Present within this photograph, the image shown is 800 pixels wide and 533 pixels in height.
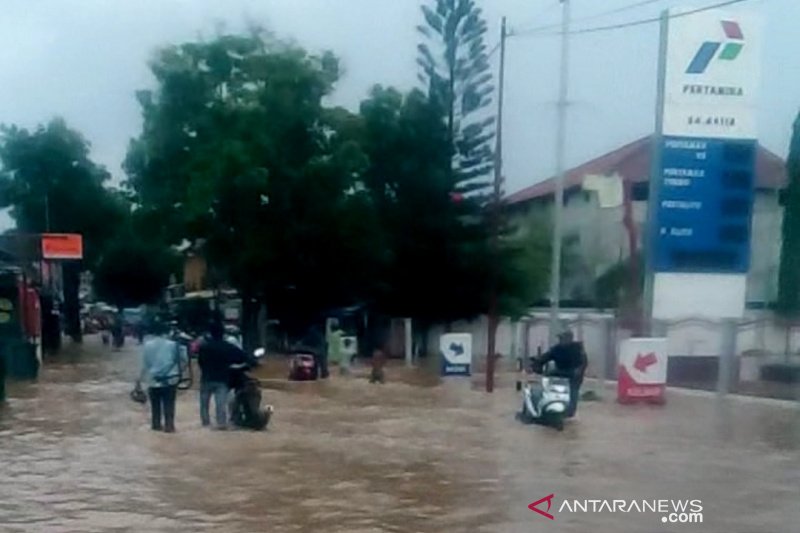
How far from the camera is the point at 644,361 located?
21203 mm

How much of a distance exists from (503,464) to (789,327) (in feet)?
42.7

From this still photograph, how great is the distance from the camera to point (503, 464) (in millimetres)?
13062

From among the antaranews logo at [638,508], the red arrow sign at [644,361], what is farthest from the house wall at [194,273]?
the antaranews logo at [638,508]

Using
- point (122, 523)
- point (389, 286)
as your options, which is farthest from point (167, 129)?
point (122, 523)

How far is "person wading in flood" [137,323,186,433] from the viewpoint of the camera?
49.9 ft

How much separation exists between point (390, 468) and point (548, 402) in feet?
13.5

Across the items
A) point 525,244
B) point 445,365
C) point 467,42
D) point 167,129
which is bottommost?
point 445,365

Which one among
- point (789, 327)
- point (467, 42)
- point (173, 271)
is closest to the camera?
point (789, 327)

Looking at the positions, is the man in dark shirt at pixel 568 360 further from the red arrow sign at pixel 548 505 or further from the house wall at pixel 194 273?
the house wall at pixel 194 273

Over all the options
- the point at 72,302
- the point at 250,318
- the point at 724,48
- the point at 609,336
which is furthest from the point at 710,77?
the point at 72,302

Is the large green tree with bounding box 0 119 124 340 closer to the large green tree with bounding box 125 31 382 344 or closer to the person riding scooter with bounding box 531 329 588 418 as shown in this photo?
the large green tree with bounding box 125 31 382 344

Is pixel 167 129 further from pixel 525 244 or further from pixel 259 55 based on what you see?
pixel 525 244

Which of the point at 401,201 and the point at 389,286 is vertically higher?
the point at 401,201

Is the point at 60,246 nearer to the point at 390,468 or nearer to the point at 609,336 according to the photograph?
the point at 609,336
